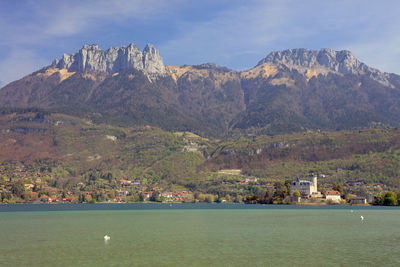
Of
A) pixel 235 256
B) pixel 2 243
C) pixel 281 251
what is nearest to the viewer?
pixel 235 256

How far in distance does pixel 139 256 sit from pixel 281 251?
53.4 ft

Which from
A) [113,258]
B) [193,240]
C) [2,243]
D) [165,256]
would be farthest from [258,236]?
[2,243]

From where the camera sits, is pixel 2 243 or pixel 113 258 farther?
pixel 2 243

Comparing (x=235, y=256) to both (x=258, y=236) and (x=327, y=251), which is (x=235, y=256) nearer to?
(x=327, y=251)

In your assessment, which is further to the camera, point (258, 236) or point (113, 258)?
point (258, 236)

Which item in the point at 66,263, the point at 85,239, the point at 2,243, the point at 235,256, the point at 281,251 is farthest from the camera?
the point at 85,239

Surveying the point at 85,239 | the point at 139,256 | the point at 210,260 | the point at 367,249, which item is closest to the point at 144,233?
the point at 85,239

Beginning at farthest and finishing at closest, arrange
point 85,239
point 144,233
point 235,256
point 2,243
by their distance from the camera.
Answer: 1. point 144,233
2. point 85,239
3. point 2,243
4. point 235,256

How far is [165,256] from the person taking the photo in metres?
49.8

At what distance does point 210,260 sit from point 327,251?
573 inches

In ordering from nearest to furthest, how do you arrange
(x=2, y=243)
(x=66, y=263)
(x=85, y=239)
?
(x=66, y=263) → (x=2, y=243) → (x=85, y=239)

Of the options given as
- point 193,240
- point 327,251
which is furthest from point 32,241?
point 327,251

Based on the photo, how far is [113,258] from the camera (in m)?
48.6

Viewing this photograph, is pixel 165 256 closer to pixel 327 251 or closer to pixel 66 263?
pixel 66 263
